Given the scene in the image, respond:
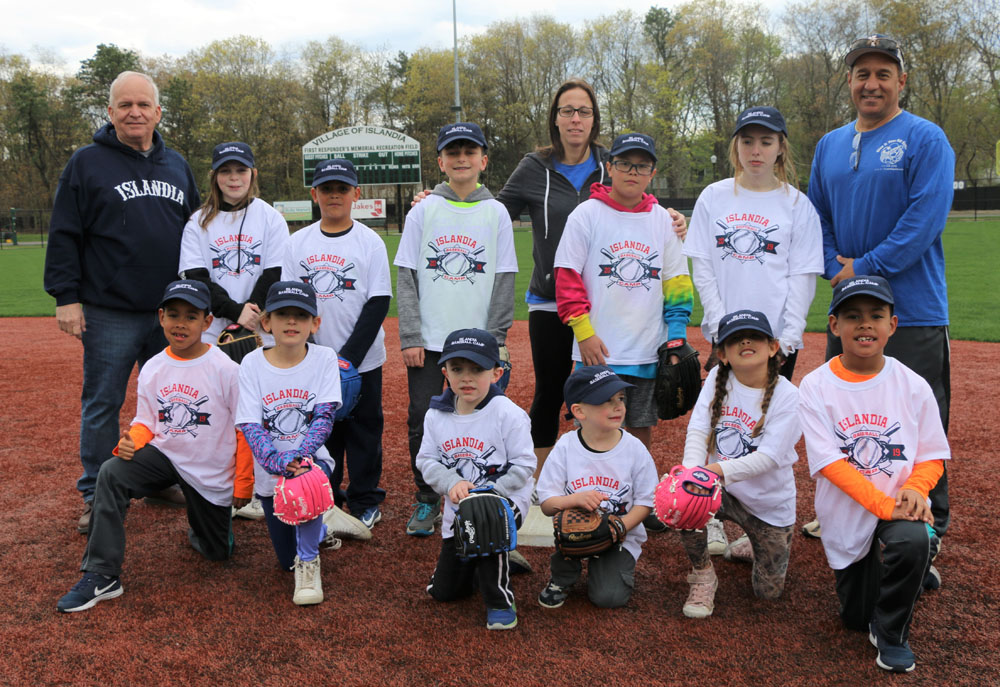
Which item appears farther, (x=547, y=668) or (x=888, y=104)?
(x=888, y=104)

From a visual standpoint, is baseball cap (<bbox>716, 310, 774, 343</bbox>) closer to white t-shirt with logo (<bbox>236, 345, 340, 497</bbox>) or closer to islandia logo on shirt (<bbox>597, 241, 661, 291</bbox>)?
islandia logo on shirt (<bbox>597, 241, 661, 291</bbox>)

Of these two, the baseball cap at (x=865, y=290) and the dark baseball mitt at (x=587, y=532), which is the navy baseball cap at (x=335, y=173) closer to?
the dark baseball mitt at (x=587, y=532)

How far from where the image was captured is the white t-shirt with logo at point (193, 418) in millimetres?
3662

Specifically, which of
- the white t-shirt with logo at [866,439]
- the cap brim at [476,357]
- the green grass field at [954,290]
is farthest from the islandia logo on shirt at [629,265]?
the green grass field at [954,290]

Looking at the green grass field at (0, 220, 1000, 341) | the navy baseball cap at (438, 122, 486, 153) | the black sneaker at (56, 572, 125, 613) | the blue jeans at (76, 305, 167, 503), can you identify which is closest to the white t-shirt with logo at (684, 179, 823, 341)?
the navy baseball cap at (438, 122, 486, 153)

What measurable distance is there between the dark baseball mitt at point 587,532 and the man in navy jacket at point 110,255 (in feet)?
8.50

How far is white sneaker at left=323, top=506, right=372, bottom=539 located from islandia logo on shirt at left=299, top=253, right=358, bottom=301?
3.78 feet

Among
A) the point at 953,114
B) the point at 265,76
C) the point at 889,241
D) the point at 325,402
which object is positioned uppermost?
the point at 265,76

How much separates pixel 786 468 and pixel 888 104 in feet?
5.69

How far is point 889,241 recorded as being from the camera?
333 cm

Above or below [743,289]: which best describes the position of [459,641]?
below

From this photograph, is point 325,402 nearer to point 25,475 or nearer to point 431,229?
point 431,229

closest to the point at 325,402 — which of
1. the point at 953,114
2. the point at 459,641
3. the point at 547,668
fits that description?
the point at 459,641

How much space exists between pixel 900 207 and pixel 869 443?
1166 mm
